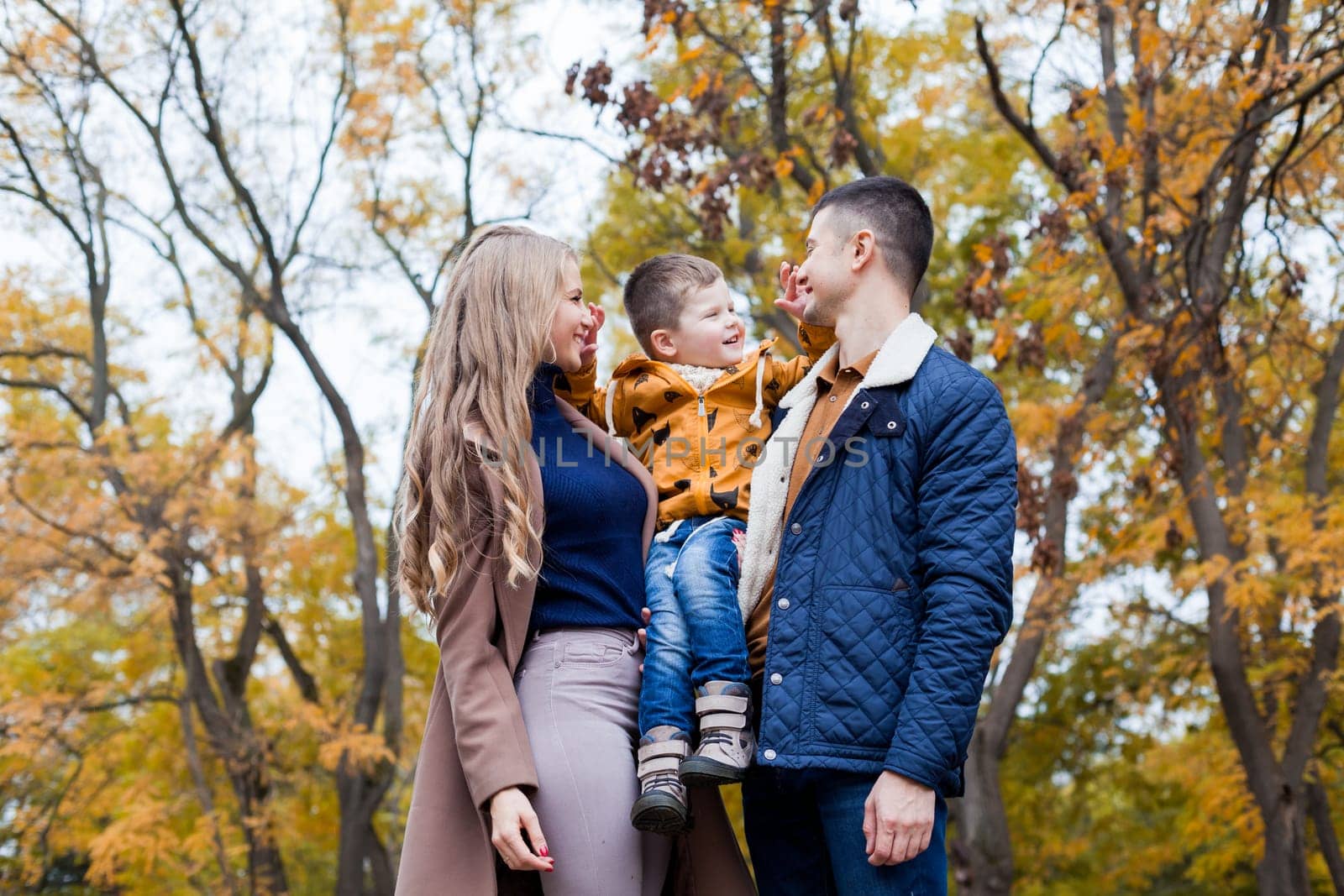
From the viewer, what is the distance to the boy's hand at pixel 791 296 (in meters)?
2.95

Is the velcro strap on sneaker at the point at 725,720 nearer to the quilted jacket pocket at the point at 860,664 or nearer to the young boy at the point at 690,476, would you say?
the young boy at the point at 690,476

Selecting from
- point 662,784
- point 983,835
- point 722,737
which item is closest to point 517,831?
point 662,784

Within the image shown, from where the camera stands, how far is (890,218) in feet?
9.11

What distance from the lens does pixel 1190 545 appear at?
1198cm

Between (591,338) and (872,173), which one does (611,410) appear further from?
(872,173)

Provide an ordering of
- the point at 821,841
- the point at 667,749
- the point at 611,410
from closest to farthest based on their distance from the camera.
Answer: the point at 667,749 < the point at 821,841 < the point at 611,410

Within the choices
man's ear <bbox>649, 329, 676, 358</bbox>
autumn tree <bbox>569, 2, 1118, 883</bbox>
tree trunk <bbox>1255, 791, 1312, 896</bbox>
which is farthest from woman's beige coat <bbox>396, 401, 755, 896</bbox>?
tree trunk <bbox>1255, 791, 1312, 896</bbox>

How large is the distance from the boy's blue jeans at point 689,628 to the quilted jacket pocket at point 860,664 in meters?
0.22

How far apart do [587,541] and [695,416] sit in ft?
1.60

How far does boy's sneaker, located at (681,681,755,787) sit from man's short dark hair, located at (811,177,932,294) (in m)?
0.97

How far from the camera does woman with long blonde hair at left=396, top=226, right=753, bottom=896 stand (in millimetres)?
2475

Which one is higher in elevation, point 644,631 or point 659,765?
point 644,631

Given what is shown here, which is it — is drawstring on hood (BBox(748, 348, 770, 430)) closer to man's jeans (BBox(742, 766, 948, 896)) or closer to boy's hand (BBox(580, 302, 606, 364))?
boy's hand (BBox(580, 302, 606, 364))

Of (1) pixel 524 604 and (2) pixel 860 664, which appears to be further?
(1) pixel 524 604
